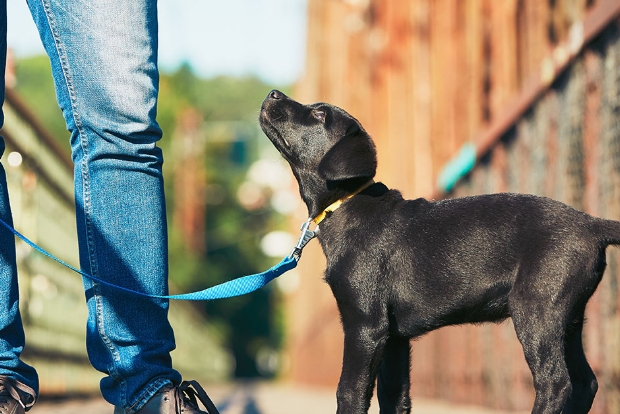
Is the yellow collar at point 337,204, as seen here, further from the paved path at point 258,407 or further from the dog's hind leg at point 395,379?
the paved path at point 258,407

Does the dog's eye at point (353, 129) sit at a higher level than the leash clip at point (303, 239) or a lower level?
higher

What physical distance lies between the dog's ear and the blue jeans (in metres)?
0.56

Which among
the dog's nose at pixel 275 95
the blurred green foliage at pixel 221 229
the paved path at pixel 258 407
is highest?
the dog's nose at pixel 275 95

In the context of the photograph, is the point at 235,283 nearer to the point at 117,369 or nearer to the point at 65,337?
the point at 117,369

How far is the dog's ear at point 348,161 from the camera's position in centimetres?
313

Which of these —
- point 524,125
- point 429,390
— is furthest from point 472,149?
point 429,390

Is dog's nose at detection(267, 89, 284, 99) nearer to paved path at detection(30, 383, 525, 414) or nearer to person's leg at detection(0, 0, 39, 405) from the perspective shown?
person's leg at detection(0, 0, 39, 405)

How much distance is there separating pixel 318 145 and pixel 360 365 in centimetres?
88

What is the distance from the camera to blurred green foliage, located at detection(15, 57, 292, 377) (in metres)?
45.0

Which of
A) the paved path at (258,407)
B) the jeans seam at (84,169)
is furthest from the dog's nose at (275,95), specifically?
the paved path at (258,407)

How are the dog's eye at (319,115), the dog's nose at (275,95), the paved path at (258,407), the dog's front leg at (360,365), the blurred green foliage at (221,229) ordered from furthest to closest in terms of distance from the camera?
the blurred green foliage at (221,229), the paved path at (258,407), the dog's nose at (275,95), the dog's eye at (319,115), the dog's front leg at (360,365)

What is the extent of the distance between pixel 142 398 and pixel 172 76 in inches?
2153

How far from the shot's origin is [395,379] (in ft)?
10.8

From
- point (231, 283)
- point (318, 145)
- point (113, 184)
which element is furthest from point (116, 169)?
point (318, 145)
